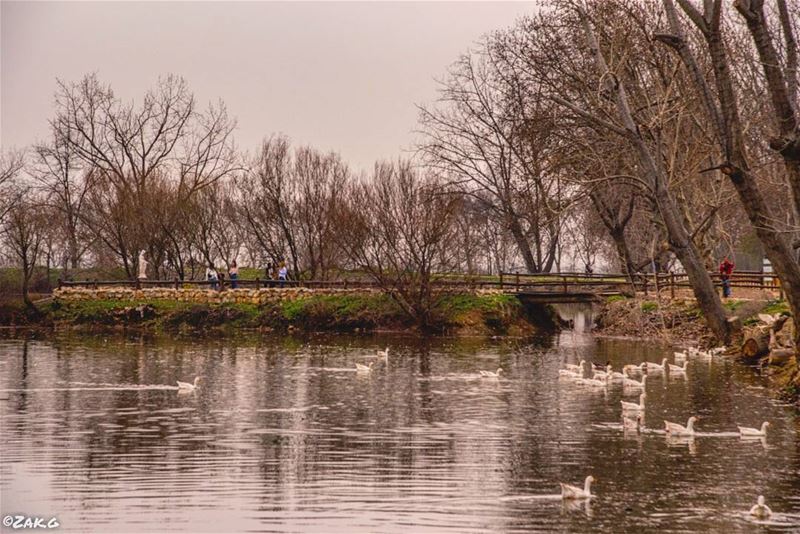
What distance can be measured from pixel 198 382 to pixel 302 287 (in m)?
25.2

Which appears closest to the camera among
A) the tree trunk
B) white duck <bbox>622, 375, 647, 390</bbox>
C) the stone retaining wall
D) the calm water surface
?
the calm water surface

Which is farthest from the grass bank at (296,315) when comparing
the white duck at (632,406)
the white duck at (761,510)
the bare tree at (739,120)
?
the white duck at (761,510)

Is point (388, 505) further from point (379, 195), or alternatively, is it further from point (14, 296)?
point (14, 296)

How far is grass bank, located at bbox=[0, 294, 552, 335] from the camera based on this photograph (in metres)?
50.4

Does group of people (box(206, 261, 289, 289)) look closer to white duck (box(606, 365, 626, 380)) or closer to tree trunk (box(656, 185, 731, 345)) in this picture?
white duck (box(606, 365, 626, 380))

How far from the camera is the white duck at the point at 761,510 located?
1547 cm

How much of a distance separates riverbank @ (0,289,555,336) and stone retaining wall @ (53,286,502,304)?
0.16 feet

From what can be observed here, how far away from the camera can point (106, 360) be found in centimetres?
3716

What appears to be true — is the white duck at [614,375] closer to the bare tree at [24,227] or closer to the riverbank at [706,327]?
the riverbank at [706,327]

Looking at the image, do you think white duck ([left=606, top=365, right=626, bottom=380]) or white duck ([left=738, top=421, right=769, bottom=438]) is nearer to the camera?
white duck ([left=738, top=421, right=769, bottom=438])

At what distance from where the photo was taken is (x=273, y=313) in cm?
5359

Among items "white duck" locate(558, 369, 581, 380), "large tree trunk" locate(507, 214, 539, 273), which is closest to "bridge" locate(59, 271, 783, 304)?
"large tree trunk" locate(507, 214, 539, 273)

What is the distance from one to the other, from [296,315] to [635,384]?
2608cm

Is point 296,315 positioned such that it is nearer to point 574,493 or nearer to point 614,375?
point 614,375
